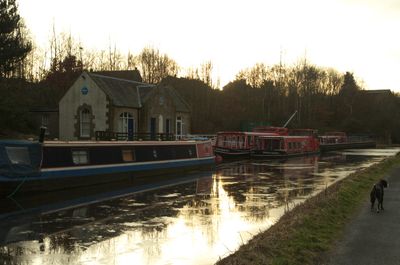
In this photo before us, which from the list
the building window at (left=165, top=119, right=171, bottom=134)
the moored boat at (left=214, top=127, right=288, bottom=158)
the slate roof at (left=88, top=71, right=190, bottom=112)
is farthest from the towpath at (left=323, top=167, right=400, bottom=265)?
the moored boat at (left=214, top=127, right=288, bottom=158)

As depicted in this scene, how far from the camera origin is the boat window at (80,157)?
19872mm

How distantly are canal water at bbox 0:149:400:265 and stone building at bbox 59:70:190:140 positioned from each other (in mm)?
12434

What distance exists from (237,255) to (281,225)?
Result: 2.83 meters

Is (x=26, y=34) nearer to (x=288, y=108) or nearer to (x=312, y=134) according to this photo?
(x=312, y=134)

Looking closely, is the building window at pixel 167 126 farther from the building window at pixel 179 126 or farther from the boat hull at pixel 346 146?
the boat hull at pixel 346 146

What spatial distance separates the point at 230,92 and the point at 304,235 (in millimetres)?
62693

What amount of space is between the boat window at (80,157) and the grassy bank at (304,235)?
10.9 m

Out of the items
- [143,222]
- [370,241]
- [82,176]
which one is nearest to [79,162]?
[82,176]

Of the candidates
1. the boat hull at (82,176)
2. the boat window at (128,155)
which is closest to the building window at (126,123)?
the boat hull at (82,176)

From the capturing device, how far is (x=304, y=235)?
29.8 feet

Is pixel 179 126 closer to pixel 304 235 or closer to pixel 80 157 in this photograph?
pixel 80 157

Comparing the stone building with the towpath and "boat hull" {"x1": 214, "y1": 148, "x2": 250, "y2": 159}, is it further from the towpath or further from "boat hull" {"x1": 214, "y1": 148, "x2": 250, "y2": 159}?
the towpath

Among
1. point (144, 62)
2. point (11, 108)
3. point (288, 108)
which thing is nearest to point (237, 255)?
point (11, 108)

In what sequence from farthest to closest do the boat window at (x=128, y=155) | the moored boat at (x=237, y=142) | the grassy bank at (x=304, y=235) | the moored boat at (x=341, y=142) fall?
the moored boat at (x=341, y=142)
the moored boat at (x=237, y=142)
the boat window at (x=128, y=155)
the grassy bank at (x=304, y=235)
